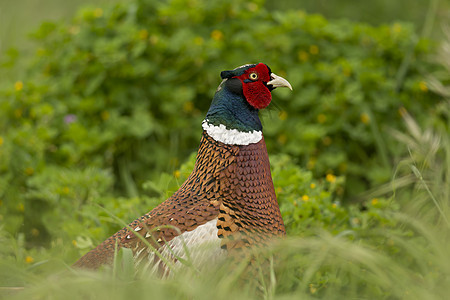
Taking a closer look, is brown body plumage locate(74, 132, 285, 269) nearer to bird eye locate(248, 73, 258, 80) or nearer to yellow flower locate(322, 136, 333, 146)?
bird eye locate(248, 73, 258, 80)

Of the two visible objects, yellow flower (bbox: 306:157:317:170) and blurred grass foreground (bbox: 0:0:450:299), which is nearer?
blurred grass foreground (bbox: 0:0:450:299)

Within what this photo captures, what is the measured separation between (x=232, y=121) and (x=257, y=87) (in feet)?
0.59

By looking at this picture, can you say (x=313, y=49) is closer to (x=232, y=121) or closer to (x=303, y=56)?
(x=303, y=56)

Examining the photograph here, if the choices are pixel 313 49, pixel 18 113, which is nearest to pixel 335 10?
pixel 313 49

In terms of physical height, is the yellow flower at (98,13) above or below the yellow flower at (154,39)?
above

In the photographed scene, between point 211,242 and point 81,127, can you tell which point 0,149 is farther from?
point 211,242

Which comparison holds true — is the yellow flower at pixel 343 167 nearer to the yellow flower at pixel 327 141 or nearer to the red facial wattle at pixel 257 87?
the yellow flower at pixel 327 141

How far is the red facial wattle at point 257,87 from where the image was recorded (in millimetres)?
2332

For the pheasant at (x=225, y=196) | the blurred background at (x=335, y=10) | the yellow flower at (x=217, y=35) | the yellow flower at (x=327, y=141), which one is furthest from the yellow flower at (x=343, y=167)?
the blurred background at (x=335, y=10)

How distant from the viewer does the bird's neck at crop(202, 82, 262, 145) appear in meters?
2.29

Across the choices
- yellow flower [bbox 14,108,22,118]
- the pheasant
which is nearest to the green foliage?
yellow flower [bbox 14,108,22,118]

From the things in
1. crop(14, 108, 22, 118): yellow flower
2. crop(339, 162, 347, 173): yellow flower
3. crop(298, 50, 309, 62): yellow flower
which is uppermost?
crop(298, 50, 309, 62): yellow flower

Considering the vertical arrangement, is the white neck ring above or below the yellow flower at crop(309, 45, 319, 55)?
above

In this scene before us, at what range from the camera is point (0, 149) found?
3916mm
